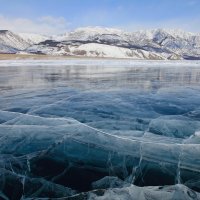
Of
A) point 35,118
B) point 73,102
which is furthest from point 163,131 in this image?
point 73,102

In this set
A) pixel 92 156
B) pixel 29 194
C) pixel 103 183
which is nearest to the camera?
pixel 29 194

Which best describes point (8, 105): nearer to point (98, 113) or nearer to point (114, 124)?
point (98, 113)

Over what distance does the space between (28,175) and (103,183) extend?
3.60 feet

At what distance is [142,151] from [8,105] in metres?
5.75

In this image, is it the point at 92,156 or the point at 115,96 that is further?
the point at 115,96

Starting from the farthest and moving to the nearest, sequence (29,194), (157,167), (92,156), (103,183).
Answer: (92,156) → (157,167) → (103,183) → (29,194)

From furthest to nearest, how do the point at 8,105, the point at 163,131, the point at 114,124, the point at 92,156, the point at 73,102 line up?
the point at 73,102
the point at 8,105
the point at 114,124
the point at 163,131
the point at 92,156

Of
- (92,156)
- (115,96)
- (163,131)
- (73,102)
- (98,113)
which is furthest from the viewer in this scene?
(115,96)

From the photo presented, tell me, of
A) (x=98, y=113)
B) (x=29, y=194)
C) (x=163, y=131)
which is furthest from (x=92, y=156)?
(x=98, y=113)

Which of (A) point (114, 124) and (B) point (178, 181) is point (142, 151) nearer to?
(B) point (178, 181)

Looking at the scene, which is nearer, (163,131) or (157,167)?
(157,167)

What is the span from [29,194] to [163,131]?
348cm

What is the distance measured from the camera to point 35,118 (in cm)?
743

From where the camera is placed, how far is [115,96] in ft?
38.9
